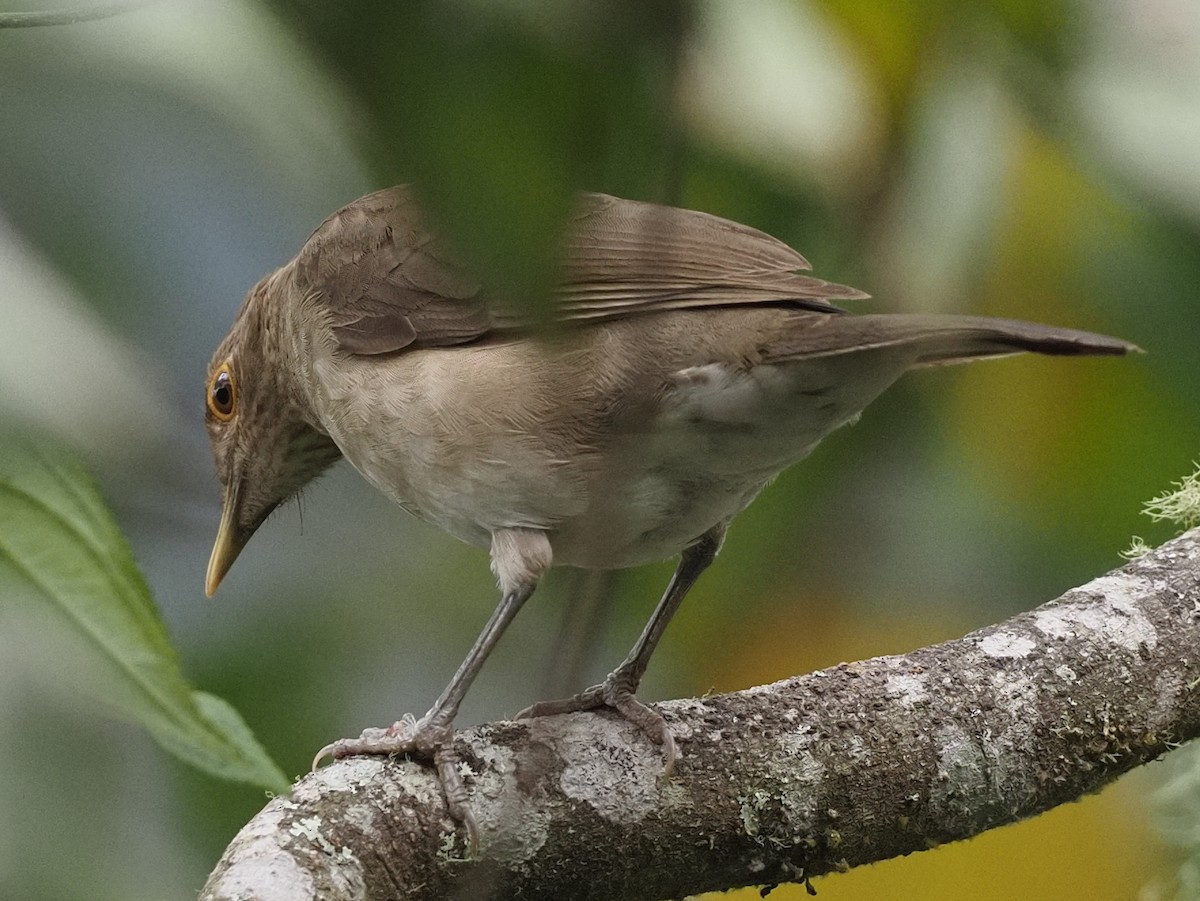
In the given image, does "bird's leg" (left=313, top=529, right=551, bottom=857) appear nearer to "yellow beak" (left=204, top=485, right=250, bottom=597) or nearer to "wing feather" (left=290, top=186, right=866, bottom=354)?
"wing feather" (left=290, top=186, right=866, bottom=354)

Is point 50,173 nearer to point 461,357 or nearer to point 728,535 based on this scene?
point 461,357

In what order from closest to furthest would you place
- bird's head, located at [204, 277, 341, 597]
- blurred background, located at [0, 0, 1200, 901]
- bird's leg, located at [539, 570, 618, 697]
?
1. blurred background, located at [0, 0, 1200, 901]
2. bird's leg, located at [539, 570, 618, 697]
3. bird's head, located at [204, 277, 341, 597]

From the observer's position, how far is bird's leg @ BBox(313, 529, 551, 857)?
254 centimetres

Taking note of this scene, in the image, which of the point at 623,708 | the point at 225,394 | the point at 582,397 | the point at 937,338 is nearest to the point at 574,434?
the point at 582,397

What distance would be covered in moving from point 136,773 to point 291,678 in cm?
212

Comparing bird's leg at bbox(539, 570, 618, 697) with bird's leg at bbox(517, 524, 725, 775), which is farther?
bird's leg at bbox(517, 524, 725, 775)

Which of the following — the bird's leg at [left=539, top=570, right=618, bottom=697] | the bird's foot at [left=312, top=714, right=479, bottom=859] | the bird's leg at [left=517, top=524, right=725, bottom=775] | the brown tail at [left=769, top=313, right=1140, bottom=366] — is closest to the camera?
the bird's leg at [left=539, top=570, right=618, bottom=697]

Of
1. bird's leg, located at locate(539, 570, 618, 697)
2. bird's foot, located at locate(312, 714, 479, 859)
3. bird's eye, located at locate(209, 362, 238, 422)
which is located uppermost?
bird's leg, located at locate(539, 570, 618, 697)

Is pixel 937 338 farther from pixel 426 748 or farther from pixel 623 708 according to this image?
pixel 426 748

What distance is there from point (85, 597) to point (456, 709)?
7.74 ft

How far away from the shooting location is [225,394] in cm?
402

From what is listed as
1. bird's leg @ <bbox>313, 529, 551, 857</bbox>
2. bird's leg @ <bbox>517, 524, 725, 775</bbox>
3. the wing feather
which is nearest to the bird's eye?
the wing feather

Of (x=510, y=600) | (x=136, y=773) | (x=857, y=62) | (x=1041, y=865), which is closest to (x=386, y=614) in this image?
(x=510, y=600)

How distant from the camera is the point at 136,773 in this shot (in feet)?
2.96
